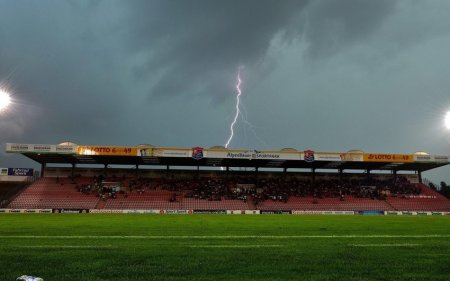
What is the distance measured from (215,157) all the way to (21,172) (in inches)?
1130

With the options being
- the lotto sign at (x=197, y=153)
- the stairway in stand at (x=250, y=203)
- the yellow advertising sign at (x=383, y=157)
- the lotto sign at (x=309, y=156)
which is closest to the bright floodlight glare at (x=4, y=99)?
the lotto sign at (x=197, y=153)

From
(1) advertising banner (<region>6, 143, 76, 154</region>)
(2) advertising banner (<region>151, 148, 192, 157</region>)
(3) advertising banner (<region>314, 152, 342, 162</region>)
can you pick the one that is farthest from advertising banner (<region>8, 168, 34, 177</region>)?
(3) advertising banner (<region>314, 152, 342, 162</region>)

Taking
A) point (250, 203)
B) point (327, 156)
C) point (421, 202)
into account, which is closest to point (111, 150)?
point (250, 203)

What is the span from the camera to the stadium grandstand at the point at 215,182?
48.3m

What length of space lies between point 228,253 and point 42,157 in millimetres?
51225

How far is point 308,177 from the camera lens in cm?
5950

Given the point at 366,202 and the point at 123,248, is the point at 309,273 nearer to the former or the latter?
the point at 123,248

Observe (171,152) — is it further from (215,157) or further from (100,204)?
(100,204)

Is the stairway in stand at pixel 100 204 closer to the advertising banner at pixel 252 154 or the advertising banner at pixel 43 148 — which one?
the advertising banner at pixel 43 148

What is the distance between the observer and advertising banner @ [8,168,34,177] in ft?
181

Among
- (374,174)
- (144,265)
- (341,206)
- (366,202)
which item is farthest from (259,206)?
(144,265)

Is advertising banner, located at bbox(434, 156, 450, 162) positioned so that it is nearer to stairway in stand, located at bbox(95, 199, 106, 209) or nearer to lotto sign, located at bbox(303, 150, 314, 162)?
lotto sign, located at bbox(303, 150, 314, 162)

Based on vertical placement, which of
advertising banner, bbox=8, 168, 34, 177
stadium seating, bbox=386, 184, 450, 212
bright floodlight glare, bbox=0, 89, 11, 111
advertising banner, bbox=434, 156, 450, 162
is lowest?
stadium seating, bbox=386, 184, 450, 212

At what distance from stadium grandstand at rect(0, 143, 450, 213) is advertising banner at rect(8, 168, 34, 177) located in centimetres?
13
